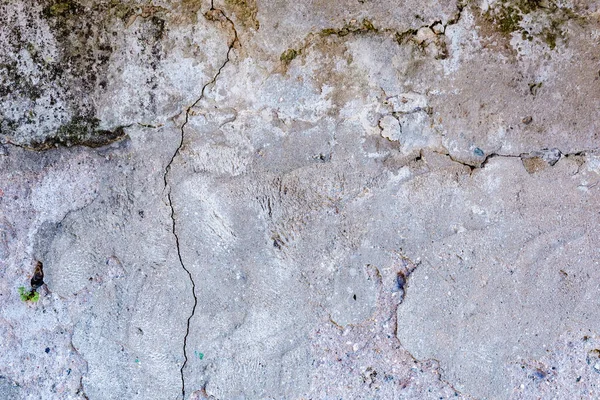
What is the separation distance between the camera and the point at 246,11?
1831 millimetres

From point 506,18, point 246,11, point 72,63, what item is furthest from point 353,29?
point 72,63

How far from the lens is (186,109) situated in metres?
1.87

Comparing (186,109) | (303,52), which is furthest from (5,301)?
(303,52)

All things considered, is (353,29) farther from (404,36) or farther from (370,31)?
(404,36)

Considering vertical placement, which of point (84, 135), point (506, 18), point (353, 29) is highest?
point (506, 18)

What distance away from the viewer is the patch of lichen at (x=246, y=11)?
6.00 feet

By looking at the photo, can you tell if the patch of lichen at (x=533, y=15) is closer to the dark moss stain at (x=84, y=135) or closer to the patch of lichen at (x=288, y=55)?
the patch of lichen at (x=288, y=55)

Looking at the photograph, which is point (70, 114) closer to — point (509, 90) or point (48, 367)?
point (48, 367)

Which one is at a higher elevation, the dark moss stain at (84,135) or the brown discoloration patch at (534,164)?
the brown discoloration patch at (534,164)

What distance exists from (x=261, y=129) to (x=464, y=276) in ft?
3.19

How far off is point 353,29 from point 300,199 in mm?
678

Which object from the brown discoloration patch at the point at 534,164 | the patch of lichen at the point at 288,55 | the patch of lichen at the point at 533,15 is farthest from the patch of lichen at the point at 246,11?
the brown discoloration patch at the point at 534,164

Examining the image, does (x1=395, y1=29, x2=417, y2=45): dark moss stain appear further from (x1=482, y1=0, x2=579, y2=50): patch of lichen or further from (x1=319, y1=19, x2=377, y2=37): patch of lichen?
(x1=482, y1=0, x2=579, y2=50): patch of lichen

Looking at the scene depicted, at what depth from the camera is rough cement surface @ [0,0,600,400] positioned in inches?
72.1
